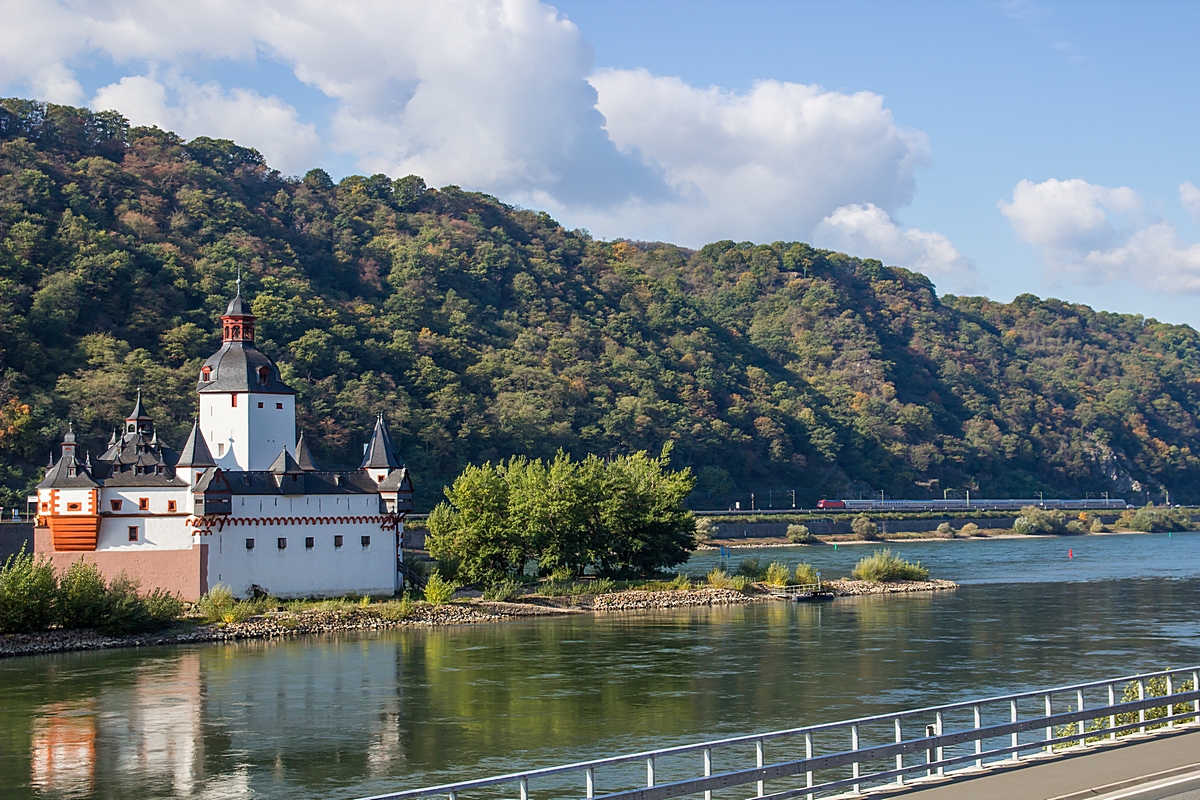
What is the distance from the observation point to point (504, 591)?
6278 cm

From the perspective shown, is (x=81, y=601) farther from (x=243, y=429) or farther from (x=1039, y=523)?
(x=1039, y=523)

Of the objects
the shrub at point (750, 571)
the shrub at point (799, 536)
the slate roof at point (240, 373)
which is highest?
the slate roof at point (240, 373)

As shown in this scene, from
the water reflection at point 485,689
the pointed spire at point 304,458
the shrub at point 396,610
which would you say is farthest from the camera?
the pointed spire at point 304,458

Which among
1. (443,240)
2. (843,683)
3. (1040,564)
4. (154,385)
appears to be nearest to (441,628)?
(843,683)

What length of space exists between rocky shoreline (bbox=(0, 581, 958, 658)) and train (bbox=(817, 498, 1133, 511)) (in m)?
89.1

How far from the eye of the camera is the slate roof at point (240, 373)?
64688 mm

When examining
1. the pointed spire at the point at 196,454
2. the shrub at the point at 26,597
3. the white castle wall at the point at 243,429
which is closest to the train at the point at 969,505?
the white castle wall at the point at 243,429

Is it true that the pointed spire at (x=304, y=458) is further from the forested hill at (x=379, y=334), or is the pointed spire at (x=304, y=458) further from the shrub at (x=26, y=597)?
the forested hill at (x=379, y=334)

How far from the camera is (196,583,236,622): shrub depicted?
5494cm

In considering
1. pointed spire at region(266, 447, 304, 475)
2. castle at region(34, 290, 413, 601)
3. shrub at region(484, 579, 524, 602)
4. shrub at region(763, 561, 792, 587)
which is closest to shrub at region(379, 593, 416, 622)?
castle at region(34, 290, 413, 601)

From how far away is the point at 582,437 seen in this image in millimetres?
141500

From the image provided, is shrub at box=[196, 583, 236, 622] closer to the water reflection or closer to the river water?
the river water

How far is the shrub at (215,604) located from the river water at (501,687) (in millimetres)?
3485

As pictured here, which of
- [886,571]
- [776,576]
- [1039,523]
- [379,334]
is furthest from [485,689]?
[1039,523]
